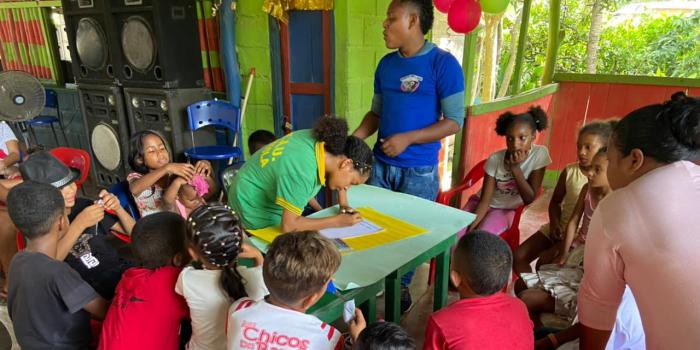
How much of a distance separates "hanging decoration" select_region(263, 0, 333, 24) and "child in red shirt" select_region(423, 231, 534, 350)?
2.51 meters

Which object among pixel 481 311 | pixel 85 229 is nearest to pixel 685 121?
pixel 481 311

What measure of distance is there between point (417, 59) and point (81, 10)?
357 cm

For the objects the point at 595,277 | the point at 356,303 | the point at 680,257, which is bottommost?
the point at 356,303

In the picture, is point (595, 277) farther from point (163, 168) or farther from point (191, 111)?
point (191, 111)

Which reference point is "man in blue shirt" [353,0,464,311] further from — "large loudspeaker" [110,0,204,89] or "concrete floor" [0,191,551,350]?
"large loudspeaker" [110,0,204,89]

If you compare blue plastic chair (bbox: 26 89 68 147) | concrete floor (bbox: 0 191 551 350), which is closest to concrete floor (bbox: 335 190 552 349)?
concrete floor (bbox: 0 191 551 350)

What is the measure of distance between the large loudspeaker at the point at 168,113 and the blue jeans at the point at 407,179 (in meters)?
2.20

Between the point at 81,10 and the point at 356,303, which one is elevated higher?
the point at 81,10

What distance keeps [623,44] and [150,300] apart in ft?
29.7

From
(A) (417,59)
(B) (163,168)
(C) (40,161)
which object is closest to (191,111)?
(B) (163,168)

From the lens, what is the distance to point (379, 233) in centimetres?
175

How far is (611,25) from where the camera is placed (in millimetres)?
7934

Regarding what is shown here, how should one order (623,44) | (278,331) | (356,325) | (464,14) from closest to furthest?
(278,331), (356,325), (464,14), (623,44)

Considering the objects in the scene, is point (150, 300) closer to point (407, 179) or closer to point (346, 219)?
point (346, 219)
